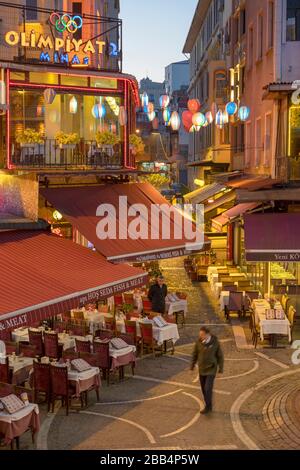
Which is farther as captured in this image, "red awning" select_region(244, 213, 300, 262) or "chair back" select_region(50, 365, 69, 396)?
"red awning" select_region(244, 213, 300, 262)

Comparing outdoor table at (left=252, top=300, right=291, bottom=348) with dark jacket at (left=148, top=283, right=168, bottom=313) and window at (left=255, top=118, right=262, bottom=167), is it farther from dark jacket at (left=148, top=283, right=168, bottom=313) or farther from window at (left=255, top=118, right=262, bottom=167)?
window at (left=255, top=118, right=262, bottom=167)

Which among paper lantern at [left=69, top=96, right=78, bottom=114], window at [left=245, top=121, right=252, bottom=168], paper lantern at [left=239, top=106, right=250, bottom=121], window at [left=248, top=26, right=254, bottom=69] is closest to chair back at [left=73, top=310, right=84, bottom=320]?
paper lantern at [left=69, top=96, right=78, bottom=114]

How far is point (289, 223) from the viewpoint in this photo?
2283 cm

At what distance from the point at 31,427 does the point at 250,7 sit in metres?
24.6

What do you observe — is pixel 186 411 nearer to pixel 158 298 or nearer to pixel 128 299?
pixel 158 298

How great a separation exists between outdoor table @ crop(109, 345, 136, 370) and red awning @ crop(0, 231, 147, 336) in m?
1.48

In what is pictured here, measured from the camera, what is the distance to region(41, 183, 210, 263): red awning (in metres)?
20.2

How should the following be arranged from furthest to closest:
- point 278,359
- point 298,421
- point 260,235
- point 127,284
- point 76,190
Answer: point 76,190 < point 260,235 < point 278,359 < point 127,284 < point 298,421

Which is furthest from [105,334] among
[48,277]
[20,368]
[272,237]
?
[272,237]

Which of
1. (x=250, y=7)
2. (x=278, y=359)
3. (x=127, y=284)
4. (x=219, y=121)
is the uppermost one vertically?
(x=250, y=7)

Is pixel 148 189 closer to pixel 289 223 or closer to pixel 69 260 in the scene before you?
pixel 289 223

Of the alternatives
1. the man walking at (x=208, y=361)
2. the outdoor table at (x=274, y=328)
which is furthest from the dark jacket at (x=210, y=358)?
the outdoor table at (x=274, y=328)

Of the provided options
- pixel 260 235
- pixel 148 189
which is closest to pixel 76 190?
pixel 148 189
